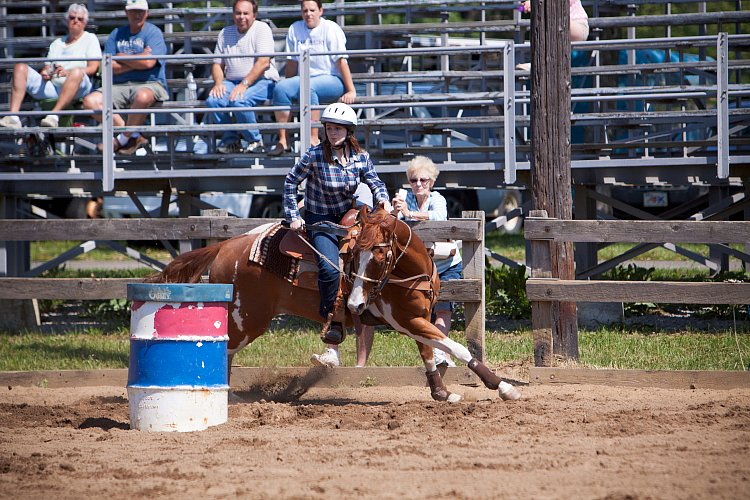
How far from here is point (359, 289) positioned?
745 cm

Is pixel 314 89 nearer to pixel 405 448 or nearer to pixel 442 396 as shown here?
pixel 442 396

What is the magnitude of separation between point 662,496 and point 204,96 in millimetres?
12221

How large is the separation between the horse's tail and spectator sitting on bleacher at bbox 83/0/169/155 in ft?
14.1

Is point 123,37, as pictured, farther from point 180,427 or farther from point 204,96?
point 180,427

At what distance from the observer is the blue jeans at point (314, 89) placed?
38.5 ft

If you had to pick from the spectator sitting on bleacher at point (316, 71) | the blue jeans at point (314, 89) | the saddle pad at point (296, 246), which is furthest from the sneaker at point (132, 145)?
the saddle pad at point (296, 246)

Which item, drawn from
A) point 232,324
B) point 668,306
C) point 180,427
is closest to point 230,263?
point 232,324

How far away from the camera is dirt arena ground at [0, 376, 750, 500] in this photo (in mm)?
5367

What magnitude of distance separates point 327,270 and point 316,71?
14.7 ft

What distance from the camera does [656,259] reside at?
67.2ft

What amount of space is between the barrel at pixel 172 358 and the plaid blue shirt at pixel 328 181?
137 centimetres

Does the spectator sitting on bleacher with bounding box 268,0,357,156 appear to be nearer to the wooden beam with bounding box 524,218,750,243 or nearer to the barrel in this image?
the wooden beam with bounding box 524,218,750,243

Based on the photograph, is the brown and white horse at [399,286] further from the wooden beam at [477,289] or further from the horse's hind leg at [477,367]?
the wooden beam at [477,289]

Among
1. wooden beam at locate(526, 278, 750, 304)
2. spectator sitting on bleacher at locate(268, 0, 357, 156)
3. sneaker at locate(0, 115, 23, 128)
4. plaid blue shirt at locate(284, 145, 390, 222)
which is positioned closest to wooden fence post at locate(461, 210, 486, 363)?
wooden beam at locate(526, 278, 750, 304)
